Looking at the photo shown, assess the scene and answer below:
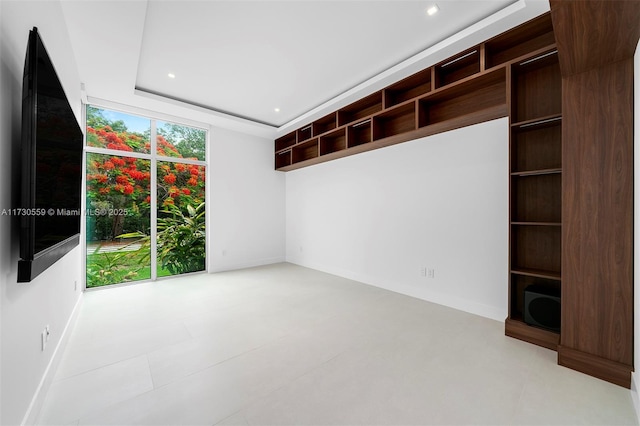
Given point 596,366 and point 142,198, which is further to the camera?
point 142,198

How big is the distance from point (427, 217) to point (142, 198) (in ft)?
14.4

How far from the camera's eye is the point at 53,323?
6.64 feet

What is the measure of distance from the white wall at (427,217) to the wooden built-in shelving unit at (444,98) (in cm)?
27

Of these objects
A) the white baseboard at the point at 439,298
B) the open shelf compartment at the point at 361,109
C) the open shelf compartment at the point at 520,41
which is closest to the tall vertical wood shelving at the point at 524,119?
the open shelf compartment at the point at 520,41

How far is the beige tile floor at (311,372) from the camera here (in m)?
1.56

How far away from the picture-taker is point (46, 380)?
5.65 feet

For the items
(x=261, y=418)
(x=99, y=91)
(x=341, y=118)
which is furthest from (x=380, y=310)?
(x=99, y=91)

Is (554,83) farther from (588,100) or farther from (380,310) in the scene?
(380,310)

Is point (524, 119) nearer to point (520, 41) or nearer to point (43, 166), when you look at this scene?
point (520, 41)

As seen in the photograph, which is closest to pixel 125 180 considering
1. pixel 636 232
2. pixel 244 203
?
pixel 244 203

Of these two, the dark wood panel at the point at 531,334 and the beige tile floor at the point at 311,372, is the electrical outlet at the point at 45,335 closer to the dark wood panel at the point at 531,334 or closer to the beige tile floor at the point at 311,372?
the beige tile floor at the point at 311,372

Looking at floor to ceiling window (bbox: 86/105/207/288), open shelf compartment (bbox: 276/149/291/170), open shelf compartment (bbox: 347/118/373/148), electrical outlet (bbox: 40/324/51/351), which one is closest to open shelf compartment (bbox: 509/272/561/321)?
open shelf compartment (bbox: 347/118/373/148)

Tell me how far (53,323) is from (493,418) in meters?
3.02

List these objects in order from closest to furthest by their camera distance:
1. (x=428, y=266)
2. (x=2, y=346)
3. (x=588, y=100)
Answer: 1. (x=2, y=346)
2. (x=588, y=100)
3. (x=428, y=266)
